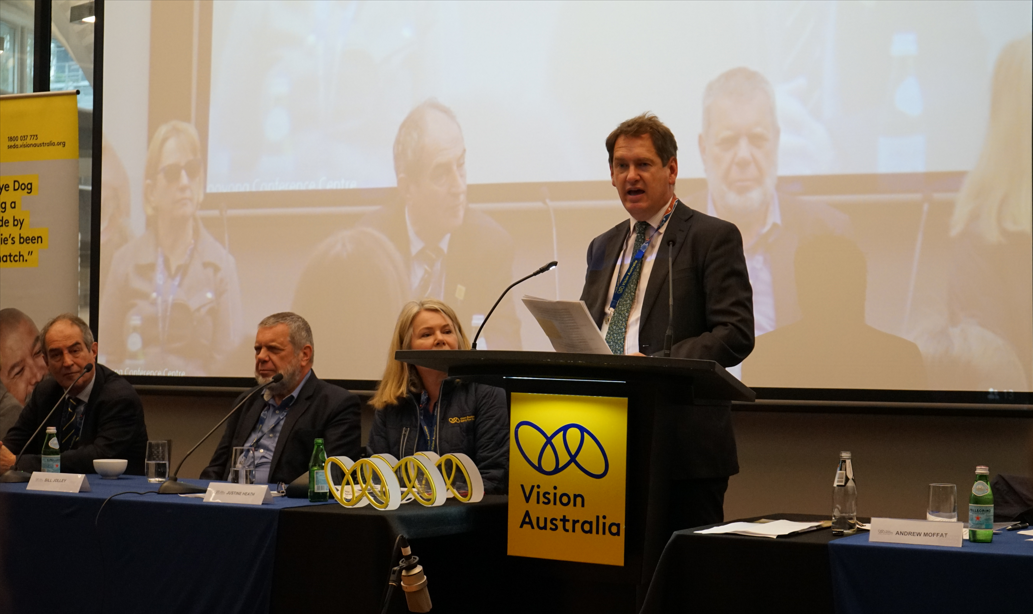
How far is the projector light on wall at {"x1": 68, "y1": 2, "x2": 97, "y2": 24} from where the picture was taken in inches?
214

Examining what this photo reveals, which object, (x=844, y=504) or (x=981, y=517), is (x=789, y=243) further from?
(x=981, y=517)

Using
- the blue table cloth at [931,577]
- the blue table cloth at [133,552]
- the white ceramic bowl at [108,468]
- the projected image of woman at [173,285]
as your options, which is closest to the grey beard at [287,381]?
the white ceramic bowl at [108,468]

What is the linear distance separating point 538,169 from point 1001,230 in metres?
1.79

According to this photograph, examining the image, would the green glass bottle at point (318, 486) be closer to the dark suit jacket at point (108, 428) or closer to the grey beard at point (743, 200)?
the dark suit jacket at point (108, 428)

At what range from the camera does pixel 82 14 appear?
5453 millimetres

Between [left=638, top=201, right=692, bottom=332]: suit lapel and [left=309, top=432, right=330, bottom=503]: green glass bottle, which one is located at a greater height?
[left=638, top=201, right=692, bottom=332]: suit lapel

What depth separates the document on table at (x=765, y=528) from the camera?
196 cm

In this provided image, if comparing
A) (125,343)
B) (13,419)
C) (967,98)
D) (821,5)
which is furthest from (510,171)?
(13,419)

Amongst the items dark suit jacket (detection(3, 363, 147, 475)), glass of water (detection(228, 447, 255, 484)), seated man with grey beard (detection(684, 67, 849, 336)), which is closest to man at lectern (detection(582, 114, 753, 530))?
glass of water (detection(228, 447, 255, 484))

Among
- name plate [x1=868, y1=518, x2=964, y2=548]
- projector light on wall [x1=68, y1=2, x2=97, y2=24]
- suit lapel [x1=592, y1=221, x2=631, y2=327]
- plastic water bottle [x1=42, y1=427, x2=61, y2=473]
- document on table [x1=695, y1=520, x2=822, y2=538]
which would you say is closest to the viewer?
name plate [x1=868, y1=518, x2=964, y2=548]

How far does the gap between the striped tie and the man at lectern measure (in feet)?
7.63

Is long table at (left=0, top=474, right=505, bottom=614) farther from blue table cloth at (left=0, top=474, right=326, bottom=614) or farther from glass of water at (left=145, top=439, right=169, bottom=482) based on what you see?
glass of water at (left=145, top=439, right=169, bottom=482)

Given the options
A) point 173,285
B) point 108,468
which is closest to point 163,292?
point 173,285

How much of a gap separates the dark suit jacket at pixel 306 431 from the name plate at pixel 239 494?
779mm
